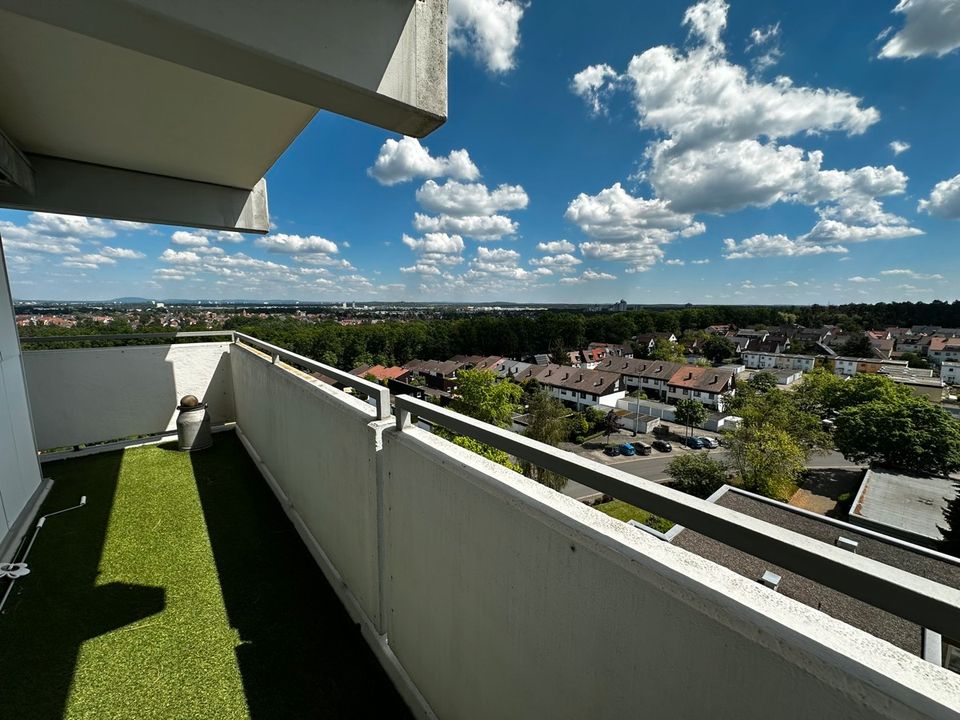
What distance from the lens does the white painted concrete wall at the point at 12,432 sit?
2.91 metres

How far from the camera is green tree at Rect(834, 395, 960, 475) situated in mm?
17125

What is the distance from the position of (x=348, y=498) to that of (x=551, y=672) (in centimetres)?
146

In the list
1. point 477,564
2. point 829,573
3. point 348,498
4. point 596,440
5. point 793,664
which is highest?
point 829,573

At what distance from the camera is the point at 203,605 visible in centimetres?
238

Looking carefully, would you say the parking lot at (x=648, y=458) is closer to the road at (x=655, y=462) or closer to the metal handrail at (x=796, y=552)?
the road at (x=655, y=462)

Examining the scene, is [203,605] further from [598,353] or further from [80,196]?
[598,353]

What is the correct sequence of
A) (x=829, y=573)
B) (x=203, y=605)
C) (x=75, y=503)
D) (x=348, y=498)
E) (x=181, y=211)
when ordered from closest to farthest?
(x=829, y=573) → (x=348, y=498) → (x=203, y=605) → (x=75, y=503) → (x=181, y=211)

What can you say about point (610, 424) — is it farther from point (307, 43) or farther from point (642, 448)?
point (307, 43)

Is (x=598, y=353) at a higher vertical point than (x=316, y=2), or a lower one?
lower

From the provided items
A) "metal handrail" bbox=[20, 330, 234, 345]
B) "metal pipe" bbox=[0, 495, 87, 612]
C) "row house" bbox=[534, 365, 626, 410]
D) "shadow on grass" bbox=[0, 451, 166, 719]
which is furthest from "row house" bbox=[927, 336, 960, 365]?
"metal pipe" bbox=[0, 495, 87, 612]

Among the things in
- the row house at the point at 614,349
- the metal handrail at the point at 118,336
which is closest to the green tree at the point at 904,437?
the metal handrail at the point at 118,336

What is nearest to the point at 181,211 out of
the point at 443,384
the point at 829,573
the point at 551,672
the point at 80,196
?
the point at 80,196

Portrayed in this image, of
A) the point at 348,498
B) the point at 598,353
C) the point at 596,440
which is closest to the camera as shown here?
the point at 348,498

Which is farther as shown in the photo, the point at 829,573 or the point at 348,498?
the point at 348,498
